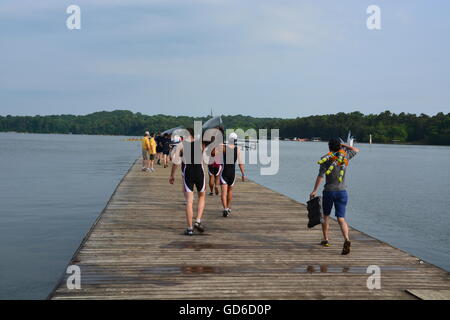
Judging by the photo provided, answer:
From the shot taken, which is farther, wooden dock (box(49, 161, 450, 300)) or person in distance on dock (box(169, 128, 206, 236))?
person in distance on dock (box(169, 128, 206, 236))

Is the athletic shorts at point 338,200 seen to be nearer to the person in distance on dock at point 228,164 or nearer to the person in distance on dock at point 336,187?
the person in distance on dock at point 336,187

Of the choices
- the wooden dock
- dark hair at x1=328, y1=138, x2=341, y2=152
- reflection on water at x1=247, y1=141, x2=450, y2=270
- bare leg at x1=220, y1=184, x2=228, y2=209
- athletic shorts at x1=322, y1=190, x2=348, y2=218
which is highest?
dark hair at x1=328, y1=138, x2=341, y2=152

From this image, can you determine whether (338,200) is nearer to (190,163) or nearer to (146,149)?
(190,163)

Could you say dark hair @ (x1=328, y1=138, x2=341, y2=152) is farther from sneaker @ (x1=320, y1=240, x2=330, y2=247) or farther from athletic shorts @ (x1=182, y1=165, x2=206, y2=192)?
athletic shorts @ (x1=182, y1=165, x2=206, y2=192)

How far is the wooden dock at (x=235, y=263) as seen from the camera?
521 cm

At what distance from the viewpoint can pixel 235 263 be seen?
21.1 feet

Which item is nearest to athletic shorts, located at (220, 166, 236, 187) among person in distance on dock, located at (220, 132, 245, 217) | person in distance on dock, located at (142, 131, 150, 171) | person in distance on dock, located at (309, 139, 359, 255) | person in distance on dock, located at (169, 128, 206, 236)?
person in distance on dock, located at (220, 132, 245, 217)

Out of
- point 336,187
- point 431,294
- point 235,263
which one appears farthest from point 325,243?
point 431,294

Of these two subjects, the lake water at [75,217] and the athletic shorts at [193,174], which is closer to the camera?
the athletic shorts at [193,174]

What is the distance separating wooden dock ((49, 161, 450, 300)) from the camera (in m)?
5.21

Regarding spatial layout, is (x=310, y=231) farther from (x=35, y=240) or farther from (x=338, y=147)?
(x=35, y=240)

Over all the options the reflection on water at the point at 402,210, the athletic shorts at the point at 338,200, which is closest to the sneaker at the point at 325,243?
the athletic shorts at the point at 338,200

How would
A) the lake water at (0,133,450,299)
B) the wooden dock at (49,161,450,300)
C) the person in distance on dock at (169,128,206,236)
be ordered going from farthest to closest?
the lake water at (0,133,450,299), the person in distance on dock at (169,128,206,236), the wooden dock at (49,161,450,300)
